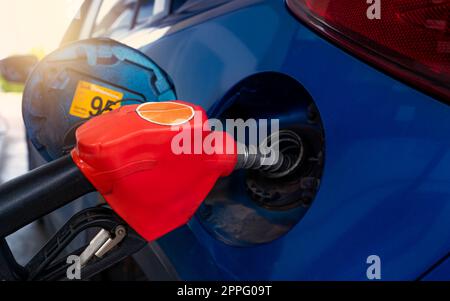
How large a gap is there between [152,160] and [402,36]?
453 mm

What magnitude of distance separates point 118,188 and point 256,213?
475 millimetres

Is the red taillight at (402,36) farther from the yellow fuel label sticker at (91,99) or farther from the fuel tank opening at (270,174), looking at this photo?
the yellow fuel label sticker at (91,99)

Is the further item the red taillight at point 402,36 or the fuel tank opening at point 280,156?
the fuel tank opening at point 280,156

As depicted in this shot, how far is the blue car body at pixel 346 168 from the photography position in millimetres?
722

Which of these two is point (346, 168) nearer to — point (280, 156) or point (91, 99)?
point (280, 156)

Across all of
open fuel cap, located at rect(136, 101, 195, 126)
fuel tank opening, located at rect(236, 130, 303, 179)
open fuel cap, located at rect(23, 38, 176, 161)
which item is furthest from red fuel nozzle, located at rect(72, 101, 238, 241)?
open fuel cap, located at rect(23, 38, 176, 161)

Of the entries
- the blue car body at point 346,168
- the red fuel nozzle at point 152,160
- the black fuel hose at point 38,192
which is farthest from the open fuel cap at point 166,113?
the blue car body at point 346,168

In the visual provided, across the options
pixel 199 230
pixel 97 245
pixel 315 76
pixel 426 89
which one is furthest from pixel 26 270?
pixel 426 89

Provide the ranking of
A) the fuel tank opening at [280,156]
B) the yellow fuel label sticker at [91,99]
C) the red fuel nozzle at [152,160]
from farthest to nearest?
the yellow fuel label sticker at [91,99], the fuel tank opening at [280,156], the red fuel nozzle at [152,160]

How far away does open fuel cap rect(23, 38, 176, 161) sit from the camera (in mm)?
1075

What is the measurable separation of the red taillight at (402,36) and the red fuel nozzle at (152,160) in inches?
11.6

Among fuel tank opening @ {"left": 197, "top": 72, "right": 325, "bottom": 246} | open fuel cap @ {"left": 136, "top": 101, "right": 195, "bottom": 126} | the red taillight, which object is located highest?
the red taillight

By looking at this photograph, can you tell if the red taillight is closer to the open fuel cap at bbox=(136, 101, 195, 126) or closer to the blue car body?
the blue car body

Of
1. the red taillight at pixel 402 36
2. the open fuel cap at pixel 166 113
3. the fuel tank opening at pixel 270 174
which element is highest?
the red taillight at pixel 402 36
